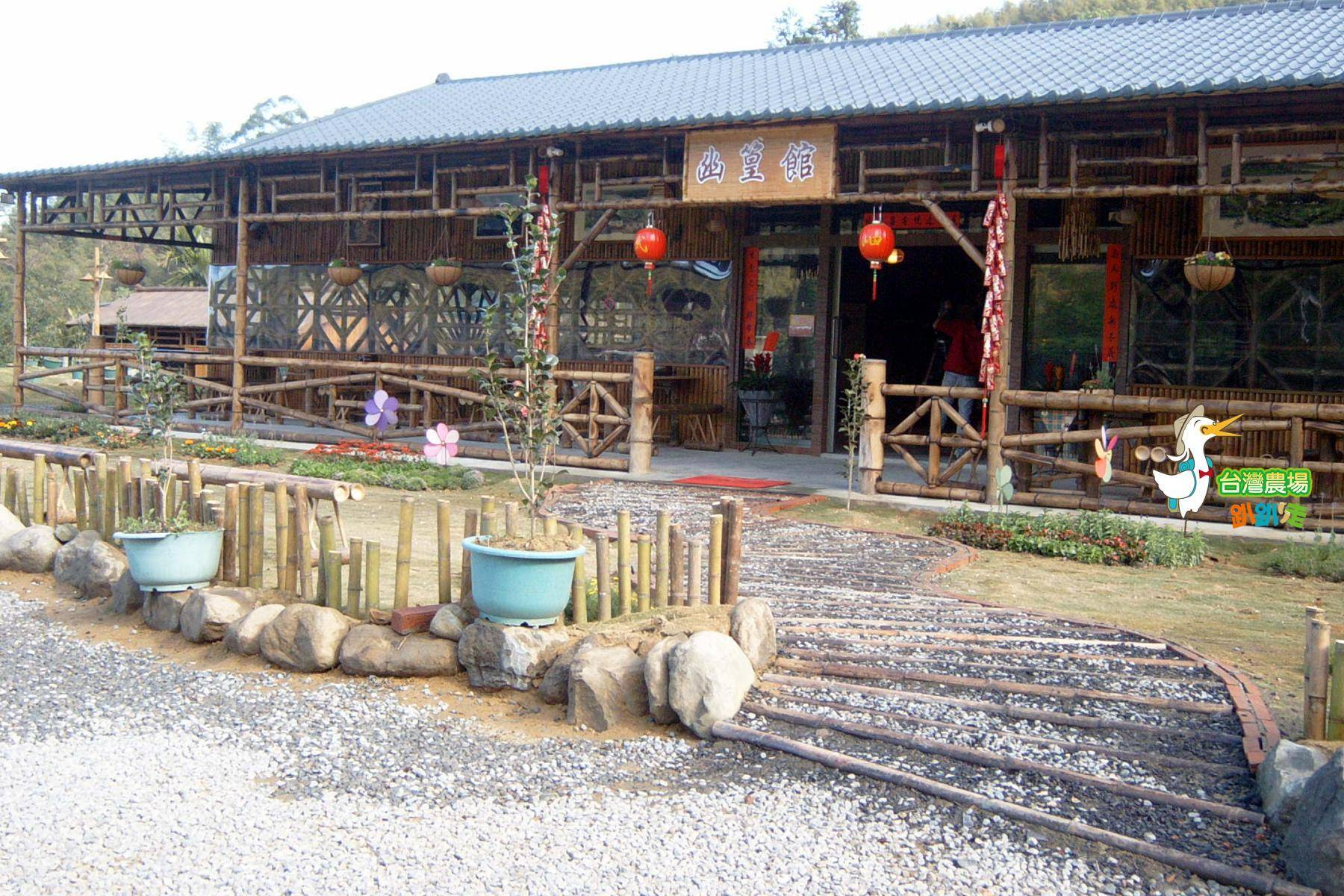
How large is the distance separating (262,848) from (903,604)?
3588 mm

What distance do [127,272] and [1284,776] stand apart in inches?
674

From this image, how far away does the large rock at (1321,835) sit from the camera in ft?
10.8

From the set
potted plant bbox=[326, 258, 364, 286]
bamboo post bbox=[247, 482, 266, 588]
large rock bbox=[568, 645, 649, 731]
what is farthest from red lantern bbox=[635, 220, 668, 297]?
large rock bbox=[568, 645, 649, 731]

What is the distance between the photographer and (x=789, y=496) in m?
10.0

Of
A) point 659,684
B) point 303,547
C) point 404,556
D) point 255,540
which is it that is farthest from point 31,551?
point 659,684

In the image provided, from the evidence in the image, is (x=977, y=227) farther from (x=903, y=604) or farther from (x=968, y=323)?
(x=903, y=604)

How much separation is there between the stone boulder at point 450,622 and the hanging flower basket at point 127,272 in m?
14.0

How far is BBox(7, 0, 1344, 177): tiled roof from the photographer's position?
956 centimetres

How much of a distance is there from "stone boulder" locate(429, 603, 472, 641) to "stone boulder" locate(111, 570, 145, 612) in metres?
2.09

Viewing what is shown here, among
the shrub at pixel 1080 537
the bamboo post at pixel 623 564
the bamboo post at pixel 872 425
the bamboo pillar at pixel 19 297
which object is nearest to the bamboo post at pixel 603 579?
the bamboo post at pixel 623 564

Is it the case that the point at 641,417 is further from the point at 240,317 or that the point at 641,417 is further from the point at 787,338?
the point at 240,317

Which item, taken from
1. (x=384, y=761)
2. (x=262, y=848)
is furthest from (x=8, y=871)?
(x=384, y=761)

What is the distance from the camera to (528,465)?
19.2 feet

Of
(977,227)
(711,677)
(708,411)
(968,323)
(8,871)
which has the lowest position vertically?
(8,871)
